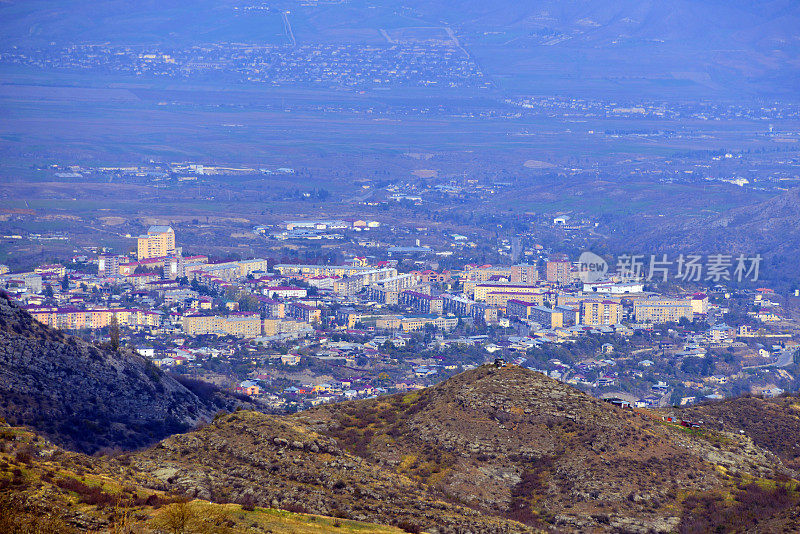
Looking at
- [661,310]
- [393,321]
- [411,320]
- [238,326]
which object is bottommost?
[661,310]

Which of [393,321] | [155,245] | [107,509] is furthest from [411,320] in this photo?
[107,509]

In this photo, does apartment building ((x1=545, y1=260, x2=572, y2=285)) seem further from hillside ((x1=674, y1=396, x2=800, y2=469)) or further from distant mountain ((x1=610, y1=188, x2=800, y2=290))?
hillside ((x1=674, y1=396, x2=800, y2=469))

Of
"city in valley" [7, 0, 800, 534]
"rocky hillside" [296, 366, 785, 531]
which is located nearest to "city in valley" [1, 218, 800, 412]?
"city in valley" [7, 0, 800, 534]

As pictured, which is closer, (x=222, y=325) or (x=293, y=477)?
(x=293, y=477)

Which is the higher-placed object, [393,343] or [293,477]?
[293,477]

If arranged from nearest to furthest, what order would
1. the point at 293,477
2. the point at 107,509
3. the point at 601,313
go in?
1. the point at 107,509
2. the point at 293,477
3. the point at 601,313

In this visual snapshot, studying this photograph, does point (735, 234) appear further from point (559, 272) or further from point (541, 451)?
point (541, 451)

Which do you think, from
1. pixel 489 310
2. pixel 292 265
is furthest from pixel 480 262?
pixel 489 310

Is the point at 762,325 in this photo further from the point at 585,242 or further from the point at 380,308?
the point at 585,242
